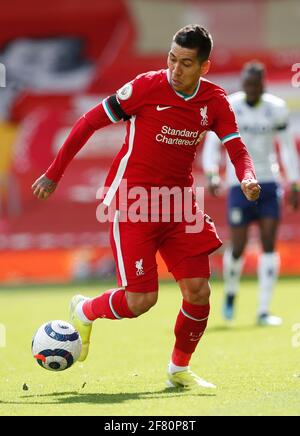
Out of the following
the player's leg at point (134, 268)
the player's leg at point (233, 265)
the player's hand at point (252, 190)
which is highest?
the player's leg at point (233, 265)

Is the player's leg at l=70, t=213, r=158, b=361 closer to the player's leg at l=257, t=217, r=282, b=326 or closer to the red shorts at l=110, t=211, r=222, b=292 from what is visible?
the red shorts at l=110, t=211, r=222, b=292

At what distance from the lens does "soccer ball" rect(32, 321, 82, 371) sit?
7305 millimetres

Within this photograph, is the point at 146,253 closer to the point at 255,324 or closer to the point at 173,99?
the point at 173,99

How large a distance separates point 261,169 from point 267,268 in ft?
3.54

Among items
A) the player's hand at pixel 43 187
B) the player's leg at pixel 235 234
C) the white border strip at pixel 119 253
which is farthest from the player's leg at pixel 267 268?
the player's hand at pixel 43 187

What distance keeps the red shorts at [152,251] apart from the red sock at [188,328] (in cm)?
24

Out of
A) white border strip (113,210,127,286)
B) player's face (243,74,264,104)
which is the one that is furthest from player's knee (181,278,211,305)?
player's face (243,74,264,104)

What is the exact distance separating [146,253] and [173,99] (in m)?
1.05

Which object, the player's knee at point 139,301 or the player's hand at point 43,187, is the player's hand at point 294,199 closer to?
the player's knee at point 139,301

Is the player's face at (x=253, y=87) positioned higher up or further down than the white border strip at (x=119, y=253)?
higher up

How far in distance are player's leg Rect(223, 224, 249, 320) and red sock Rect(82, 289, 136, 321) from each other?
Answer: 4.19 meters


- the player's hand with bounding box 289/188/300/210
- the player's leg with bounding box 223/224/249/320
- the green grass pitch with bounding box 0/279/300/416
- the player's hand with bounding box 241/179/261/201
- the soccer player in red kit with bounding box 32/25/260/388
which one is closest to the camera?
the green grass pitch with bounding box 0/279/300/416

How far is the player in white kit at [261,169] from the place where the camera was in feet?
37.5
